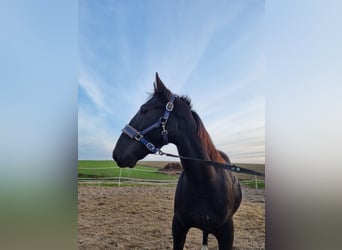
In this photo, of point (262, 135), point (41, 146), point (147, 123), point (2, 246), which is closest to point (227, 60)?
point (262, 135)

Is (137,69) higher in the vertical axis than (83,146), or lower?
higher

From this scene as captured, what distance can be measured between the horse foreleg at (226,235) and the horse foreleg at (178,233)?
0.69 ft

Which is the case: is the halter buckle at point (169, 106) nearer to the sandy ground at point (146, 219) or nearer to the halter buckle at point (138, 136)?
the halter buckle at point (138, 136)

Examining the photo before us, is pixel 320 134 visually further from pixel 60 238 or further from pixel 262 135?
pixel 60 238

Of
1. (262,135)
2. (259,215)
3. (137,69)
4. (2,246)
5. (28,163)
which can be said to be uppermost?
(137,69)

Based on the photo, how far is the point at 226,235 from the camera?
2.10 m

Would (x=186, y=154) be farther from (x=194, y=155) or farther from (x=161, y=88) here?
(x=161, y=88)

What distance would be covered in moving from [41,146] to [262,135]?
1427 millimetres

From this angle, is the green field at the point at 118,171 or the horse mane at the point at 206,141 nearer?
the horse mane at the point at 206,141

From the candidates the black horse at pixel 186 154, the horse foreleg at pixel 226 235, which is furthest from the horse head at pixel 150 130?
the horse foreleg at pixel 226 235

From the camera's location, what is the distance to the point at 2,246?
6.38 feet

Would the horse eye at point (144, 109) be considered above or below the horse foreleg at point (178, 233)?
above

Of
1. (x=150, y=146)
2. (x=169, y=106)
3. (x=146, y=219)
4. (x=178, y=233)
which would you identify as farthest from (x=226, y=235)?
(x=169, y=106)

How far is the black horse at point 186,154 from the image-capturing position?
6.44 ft
